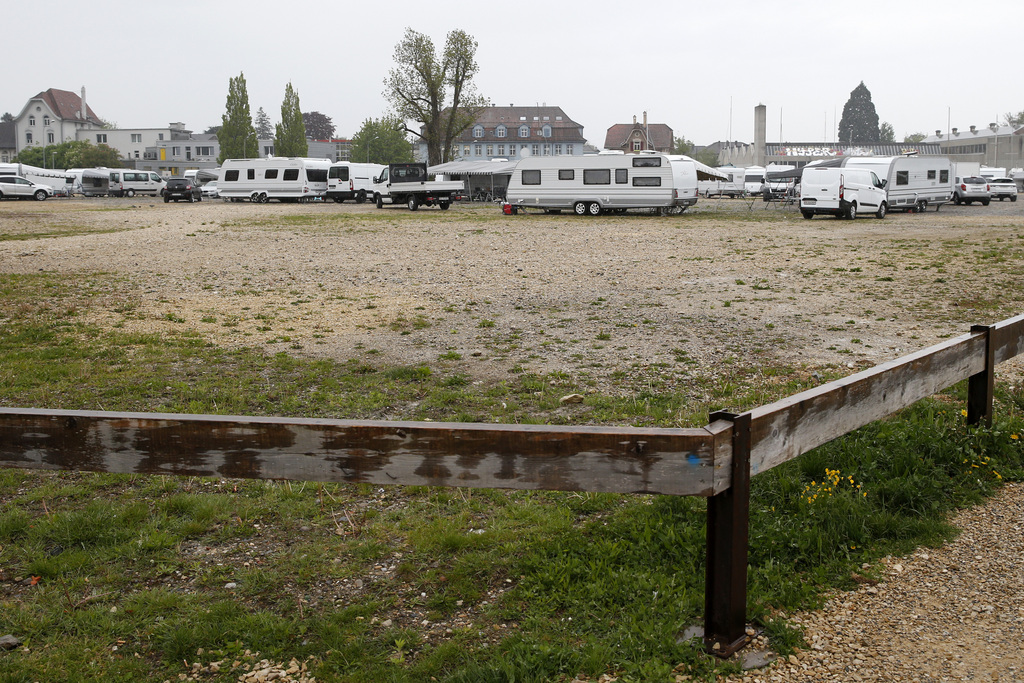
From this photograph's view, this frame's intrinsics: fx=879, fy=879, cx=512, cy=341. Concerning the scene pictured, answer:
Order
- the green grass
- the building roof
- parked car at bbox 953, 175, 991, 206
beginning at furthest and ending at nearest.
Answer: the building roof < parked car at bbox 953, 175, 991, 206 < the green grass

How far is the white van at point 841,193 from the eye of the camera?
31266 mm

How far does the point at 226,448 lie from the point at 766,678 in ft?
6.98

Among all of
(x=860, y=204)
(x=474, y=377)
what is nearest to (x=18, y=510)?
(x=474, y=377)

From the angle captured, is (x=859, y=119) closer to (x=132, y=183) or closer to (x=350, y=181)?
(x=350, y=181)

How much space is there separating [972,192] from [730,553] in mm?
46387

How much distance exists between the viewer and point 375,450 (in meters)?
3.20

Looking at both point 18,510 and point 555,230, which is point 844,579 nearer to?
point 18,510

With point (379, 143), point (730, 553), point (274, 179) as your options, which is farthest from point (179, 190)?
point (379, 143)

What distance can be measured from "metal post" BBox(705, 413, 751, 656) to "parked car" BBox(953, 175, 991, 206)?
149ft

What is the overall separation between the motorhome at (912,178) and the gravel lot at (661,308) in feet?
29.8

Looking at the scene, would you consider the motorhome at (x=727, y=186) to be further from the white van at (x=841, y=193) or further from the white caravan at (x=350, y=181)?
the white van at (x=841, y=193)

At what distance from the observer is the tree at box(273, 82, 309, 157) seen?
92.2 m

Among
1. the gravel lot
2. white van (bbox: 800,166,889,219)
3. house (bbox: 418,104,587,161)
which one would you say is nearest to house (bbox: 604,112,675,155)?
house (bbox: 418,104,587,161)

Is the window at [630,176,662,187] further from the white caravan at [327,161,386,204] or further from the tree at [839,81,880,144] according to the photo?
the tree at [839,81,880,144]
